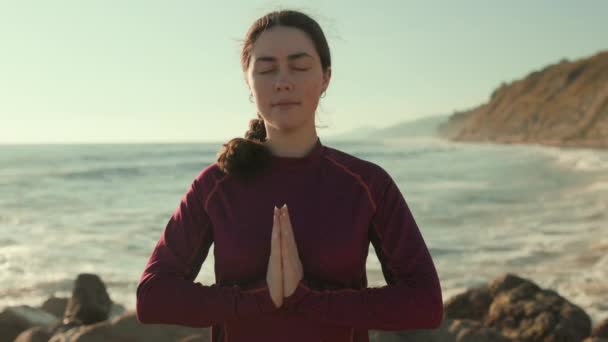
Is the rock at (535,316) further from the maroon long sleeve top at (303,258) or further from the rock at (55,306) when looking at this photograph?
the rock at (55,306)

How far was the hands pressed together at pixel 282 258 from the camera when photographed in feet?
7.39

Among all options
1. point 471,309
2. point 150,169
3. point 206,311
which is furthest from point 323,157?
point 150,169

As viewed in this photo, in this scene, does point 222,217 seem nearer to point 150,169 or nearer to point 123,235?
point 123,235

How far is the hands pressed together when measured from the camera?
88.7 inches

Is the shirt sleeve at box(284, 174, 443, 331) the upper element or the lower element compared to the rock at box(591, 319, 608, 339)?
upper

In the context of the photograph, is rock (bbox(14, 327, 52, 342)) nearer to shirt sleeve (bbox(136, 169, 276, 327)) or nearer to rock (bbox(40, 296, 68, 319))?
rock (bbox(40, 296, 68, 319))

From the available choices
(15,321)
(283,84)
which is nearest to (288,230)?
(283,84)

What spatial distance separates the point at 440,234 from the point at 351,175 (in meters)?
13.2

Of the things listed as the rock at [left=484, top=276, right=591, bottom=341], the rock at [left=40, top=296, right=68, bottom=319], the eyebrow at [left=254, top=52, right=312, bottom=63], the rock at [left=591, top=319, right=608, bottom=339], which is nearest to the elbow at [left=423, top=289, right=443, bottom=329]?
the eyebrow at [left=254, top=52, right=312, bottom=63]

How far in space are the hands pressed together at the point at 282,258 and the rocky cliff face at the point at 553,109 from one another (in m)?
62.7

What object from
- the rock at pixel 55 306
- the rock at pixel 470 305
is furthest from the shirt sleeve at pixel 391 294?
the rock at pixel 55 306

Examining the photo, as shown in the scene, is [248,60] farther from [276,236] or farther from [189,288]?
[189,288]

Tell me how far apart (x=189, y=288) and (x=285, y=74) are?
81cm

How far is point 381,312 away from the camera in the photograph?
7.55ft
